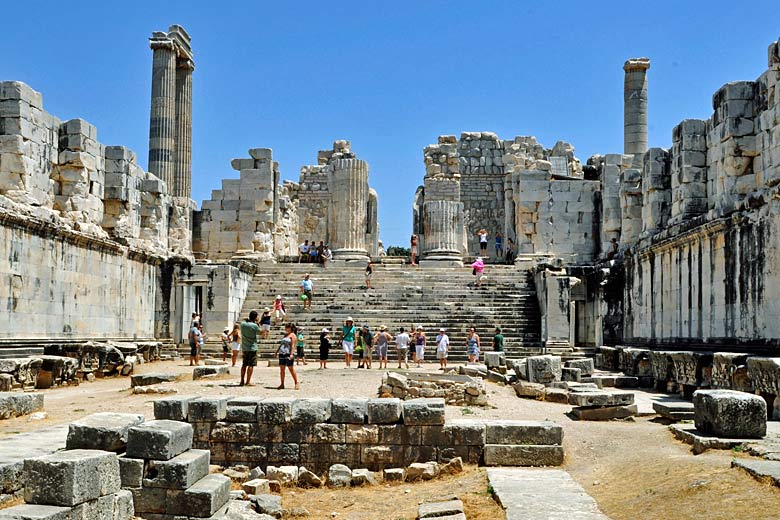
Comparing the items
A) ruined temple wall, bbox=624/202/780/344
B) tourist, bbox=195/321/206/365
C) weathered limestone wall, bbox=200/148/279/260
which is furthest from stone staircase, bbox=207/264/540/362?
ruined temple wall, bbox=624/202/780/344

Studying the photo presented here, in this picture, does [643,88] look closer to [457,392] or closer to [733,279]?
[733,279]

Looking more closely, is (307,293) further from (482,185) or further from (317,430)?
(482,185)

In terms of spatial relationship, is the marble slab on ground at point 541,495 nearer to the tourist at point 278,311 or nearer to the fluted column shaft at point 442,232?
the tourist at point 278,311

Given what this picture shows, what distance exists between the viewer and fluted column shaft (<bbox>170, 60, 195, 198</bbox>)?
115 ft

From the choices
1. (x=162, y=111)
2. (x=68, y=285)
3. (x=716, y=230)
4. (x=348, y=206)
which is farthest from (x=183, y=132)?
(x=716, y=230)

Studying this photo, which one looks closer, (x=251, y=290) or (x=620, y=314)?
(x=620, y=314)

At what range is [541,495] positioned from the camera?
812 centimetres

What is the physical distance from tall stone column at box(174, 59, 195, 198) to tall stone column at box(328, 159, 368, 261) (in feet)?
23.8

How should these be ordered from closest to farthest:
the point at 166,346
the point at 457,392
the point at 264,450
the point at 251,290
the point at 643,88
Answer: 1. the point at 264,450
2. the point at 457,392
3. the point at 166,346
4. the point at 251,290
5. the point at 643,88

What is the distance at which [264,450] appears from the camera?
10.8m

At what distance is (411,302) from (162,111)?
15264 millimetres

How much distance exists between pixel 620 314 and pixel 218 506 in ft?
51.9

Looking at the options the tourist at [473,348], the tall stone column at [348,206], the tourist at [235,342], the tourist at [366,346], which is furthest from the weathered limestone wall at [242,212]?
the tourist at [473,348]

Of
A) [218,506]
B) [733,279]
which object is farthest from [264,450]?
[733,279]
